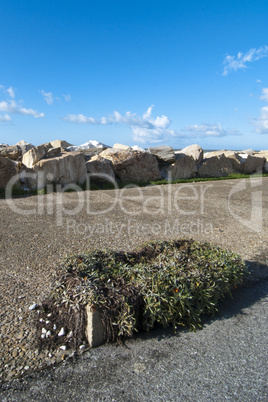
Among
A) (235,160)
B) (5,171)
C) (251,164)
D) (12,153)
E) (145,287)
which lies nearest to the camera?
(145,287)

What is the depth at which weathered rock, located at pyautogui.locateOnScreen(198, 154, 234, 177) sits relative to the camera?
13.9m

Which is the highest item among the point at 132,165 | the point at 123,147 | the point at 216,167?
the point at 123,147

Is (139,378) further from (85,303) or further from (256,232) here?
(256,232)

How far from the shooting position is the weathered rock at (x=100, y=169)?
34.6 ft

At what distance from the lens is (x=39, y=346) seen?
2.84 m

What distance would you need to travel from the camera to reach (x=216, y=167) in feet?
46.8

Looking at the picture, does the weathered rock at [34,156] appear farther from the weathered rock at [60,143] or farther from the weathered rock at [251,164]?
the weathered rock at [251,164]

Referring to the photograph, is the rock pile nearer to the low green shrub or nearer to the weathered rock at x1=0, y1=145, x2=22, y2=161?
the weathered rock at x1=0, y1=145, x2=22, y2=161

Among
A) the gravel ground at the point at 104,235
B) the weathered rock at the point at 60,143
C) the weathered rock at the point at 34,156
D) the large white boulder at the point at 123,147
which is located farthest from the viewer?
the weathered rock at the point at 60,143

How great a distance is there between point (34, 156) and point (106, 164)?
7.67 feet

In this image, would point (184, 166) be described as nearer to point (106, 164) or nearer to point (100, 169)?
point (106, 164)

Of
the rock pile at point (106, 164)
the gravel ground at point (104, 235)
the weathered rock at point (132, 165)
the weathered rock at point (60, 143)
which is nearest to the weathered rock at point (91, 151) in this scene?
the rock pile at point (106, 164)

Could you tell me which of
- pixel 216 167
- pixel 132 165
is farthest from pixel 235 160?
pixel 132 165

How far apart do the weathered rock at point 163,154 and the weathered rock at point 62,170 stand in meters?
3.39
